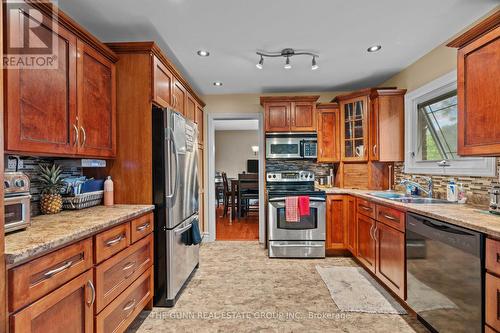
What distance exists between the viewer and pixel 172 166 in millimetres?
2152

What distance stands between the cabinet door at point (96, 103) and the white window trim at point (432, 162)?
300 centimetres

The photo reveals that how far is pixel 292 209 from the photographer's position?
10.7ft

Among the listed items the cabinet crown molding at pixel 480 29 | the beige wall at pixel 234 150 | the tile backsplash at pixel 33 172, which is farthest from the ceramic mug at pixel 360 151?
the beige wall at pixel 234 150

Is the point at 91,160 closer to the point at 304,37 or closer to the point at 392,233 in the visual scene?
the point at 304,37

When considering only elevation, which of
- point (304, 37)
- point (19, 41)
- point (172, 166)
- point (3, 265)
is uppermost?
point (304, 37)

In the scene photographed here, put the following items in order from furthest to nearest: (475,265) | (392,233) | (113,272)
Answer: (392,233), (113,272), (475,265)

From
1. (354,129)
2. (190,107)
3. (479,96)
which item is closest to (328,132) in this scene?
(354,129)

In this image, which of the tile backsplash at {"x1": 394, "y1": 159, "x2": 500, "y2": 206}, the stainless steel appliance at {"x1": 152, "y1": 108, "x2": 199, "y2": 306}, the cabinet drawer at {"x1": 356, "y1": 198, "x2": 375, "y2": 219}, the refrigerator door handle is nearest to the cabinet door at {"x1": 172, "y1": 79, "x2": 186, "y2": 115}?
the stainless steel appliance at {"x1": 152, "y1": 108, "x2": 199, "y2": 306}

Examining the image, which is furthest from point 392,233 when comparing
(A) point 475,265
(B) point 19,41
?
(B) point 19,41

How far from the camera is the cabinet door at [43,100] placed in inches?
48.9

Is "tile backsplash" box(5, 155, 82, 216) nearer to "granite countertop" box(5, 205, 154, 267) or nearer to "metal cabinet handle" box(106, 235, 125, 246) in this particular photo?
"granite countertop" box(5, 205, 154, 267)

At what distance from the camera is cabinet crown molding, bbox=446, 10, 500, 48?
5.02 feet

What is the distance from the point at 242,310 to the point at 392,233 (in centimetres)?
146

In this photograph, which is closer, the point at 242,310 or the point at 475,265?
the point at 475,265
